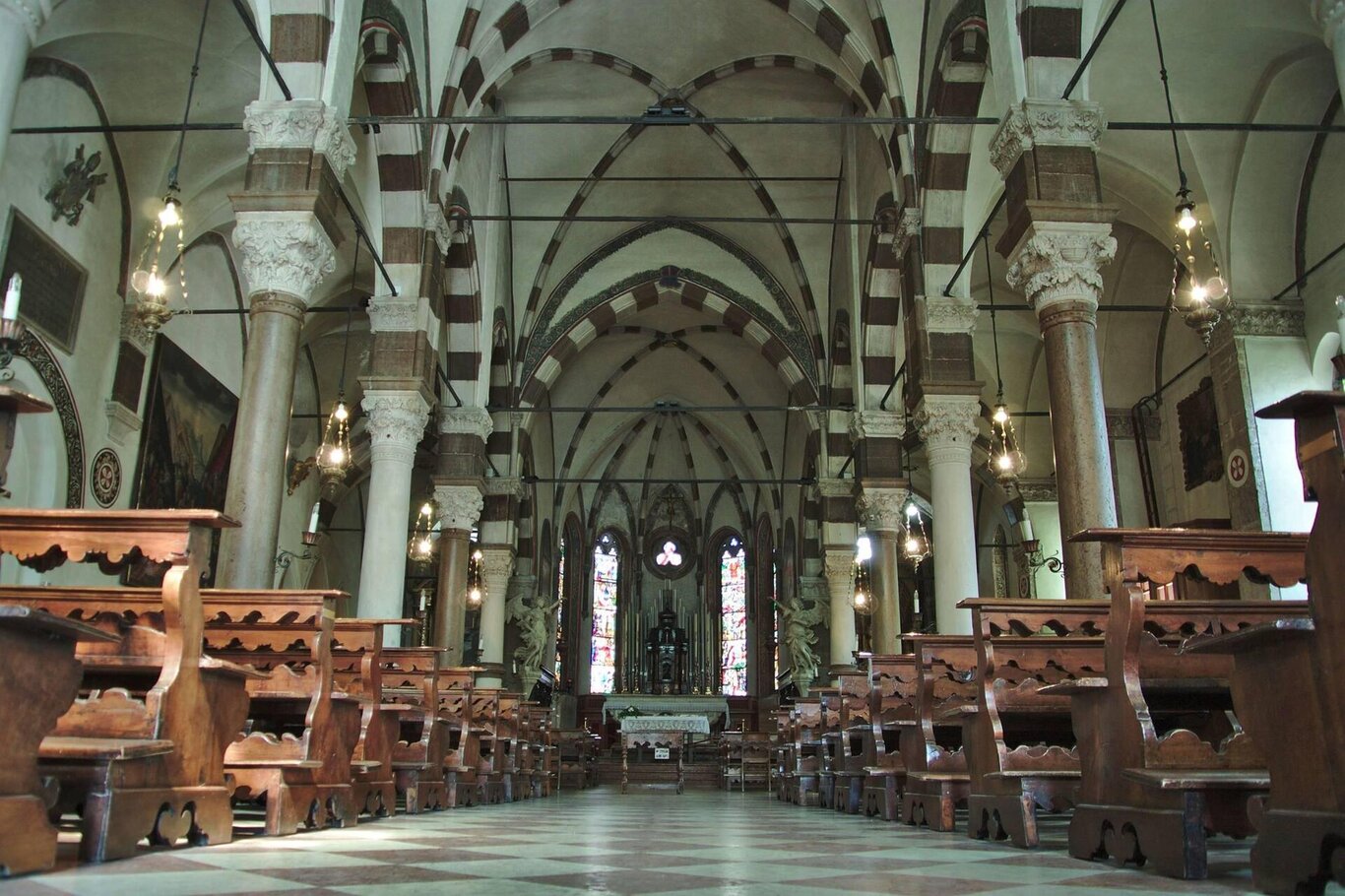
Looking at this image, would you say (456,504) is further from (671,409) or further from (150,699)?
(150,699)

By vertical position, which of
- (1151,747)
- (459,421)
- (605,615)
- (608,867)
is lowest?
(608,867)

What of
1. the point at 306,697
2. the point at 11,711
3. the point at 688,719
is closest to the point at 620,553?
the point at 688,719

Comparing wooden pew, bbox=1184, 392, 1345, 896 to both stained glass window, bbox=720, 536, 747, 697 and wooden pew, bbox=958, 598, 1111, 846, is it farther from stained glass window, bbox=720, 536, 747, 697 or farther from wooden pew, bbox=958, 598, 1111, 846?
stained glass window, bbox=720, 536, 747, 697

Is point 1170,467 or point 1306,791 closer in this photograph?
point 1306,791

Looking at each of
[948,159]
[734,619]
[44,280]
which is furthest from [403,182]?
[734,619]

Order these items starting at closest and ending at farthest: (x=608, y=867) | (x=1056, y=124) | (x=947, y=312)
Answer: (x=608, y=867) → (x=1056, y=124) → (x=947, y=312)

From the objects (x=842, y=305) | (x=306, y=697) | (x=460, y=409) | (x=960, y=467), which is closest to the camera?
(x=306, y=697)

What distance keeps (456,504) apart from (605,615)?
14.5 metres

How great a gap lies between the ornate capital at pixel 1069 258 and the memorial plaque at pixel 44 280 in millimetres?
9788

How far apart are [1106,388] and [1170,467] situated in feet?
5.65

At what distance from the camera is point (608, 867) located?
3717 millimetres

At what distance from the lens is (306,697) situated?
18.0ft

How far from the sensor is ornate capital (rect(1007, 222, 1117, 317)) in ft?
27.4

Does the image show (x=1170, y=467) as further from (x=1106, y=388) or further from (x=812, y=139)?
(x=812, y=139)
